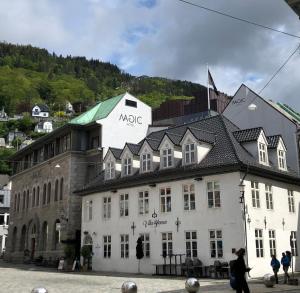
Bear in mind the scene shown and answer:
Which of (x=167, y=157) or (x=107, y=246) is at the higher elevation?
(x=167, y=157)

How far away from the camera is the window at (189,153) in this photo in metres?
31.0

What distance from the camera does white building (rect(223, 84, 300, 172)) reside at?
36.5m

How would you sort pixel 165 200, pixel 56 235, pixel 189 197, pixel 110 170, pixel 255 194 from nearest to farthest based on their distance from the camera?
pixel 255 194
pixel 189 197
pixel 165 200
pixel 110 170
pixel 56 235

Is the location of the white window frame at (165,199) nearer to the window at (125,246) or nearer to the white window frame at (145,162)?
the white window frame at (145,162)

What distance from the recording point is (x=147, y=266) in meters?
31.9

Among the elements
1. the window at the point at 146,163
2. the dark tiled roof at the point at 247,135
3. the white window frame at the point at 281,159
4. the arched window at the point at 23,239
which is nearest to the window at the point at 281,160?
the white window frame at the point at 281,159

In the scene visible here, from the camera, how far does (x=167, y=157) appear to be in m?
32.7

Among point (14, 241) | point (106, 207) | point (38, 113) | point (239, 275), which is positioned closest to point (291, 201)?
point (106, 207)

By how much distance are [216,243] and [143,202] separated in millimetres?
7259

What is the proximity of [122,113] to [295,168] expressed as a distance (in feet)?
60.0

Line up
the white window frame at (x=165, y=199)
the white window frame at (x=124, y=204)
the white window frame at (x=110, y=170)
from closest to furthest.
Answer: the white window frame at (x=165, y=199), the white window frame at (x=124, y=204), the white window frame at (x=110, y=170)

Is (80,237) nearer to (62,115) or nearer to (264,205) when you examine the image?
(264,205)

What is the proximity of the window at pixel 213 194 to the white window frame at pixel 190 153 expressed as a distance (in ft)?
7.77

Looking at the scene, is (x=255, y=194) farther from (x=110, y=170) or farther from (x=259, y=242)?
(x=110, y=170)
